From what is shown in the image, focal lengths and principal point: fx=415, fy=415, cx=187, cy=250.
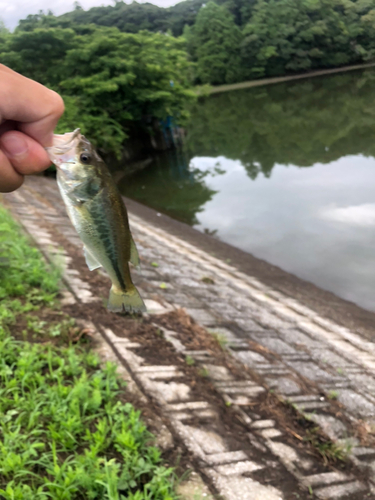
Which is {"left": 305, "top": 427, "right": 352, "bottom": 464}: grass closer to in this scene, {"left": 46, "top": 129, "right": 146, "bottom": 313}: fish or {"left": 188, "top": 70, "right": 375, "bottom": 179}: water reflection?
{"left": 46, "top": 129, "right": 146, "bottom": 313}: fish

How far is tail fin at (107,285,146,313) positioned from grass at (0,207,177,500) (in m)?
1.41

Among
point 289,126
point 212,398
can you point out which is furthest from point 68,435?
point 289,126

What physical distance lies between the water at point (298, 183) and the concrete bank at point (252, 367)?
147cm

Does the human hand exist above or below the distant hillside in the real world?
below

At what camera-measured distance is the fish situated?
1377mm

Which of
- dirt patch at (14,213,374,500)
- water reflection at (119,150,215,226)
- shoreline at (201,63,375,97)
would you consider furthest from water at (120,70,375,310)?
shoreline at (201,63,375,97)

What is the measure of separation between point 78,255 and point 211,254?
4.50 meters

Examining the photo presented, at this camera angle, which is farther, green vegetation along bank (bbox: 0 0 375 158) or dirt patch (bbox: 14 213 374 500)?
green vegetation along bank (bbox: 0 0 375 158)

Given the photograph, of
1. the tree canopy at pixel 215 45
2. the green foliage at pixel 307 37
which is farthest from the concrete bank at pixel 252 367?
the green foliage at pixel 307 37

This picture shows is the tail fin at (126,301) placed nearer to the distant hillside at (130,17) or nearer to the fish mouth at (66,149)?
the fish mouth at (66,149)

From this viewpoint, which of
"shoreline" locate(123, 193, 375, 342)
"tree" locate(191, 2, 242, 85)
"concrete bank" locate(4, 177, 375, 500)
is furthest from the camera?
"tree" locate(191, 2, 242, 85)

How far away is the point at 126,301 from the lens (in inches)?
61.0

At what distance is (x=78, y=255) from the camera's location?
5.93 meters

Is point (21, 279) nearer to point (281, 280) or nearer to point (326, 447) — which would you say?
point (326, 447)
